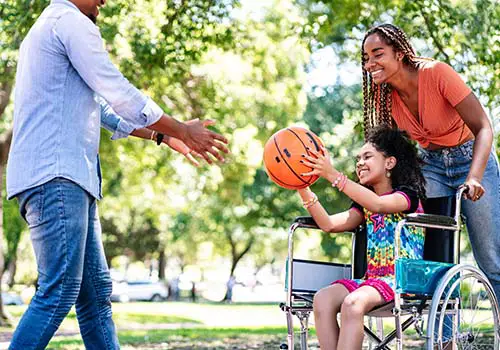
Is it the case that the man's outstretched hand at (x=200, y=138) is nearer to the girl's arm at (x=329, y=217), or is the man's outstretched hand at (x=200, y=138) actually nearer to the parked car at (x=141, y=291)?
the girl's arm at (x=329, y=217)

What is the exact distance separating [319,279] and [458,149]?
Result: 1090 mm

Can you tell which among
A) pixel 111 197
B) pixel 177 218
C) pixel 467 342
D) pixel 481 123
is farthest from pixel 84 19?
pixel 177 218

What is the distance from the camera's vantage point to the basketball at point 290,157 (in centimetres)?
424

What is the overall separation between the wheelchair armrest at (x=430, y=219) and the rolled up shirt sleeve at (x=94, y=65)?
140cm

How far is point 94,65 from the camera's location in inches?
143

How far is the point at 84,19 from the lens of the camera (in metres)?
3.69

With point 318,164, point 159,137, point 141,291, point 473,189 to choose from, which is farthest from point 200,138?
point 141,291

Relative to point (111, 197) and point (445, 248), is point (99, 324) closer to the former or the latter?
point (445, 248)

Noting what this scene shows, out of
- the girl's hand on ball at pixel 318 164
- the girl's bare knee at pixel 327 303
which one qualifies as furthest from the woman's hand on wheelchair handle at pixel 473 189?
the girl's bare knee at pixel 327 303

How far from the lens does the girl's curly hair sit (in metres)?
4.72

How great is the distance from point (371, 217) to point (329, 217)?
0.24m

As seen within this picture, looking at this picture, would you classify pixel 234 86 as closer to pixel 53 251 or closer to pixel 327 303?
pixel 327 303

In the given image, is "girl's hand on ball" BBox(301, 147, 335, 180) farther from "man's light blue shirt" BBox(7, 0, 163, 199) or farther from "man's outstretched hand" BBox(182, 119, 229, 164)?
"man's light blue shirt" BBox(7, 0, 163, 199)

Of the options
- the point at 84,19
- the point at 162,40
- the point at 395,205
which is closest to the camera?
the point at 84,19
